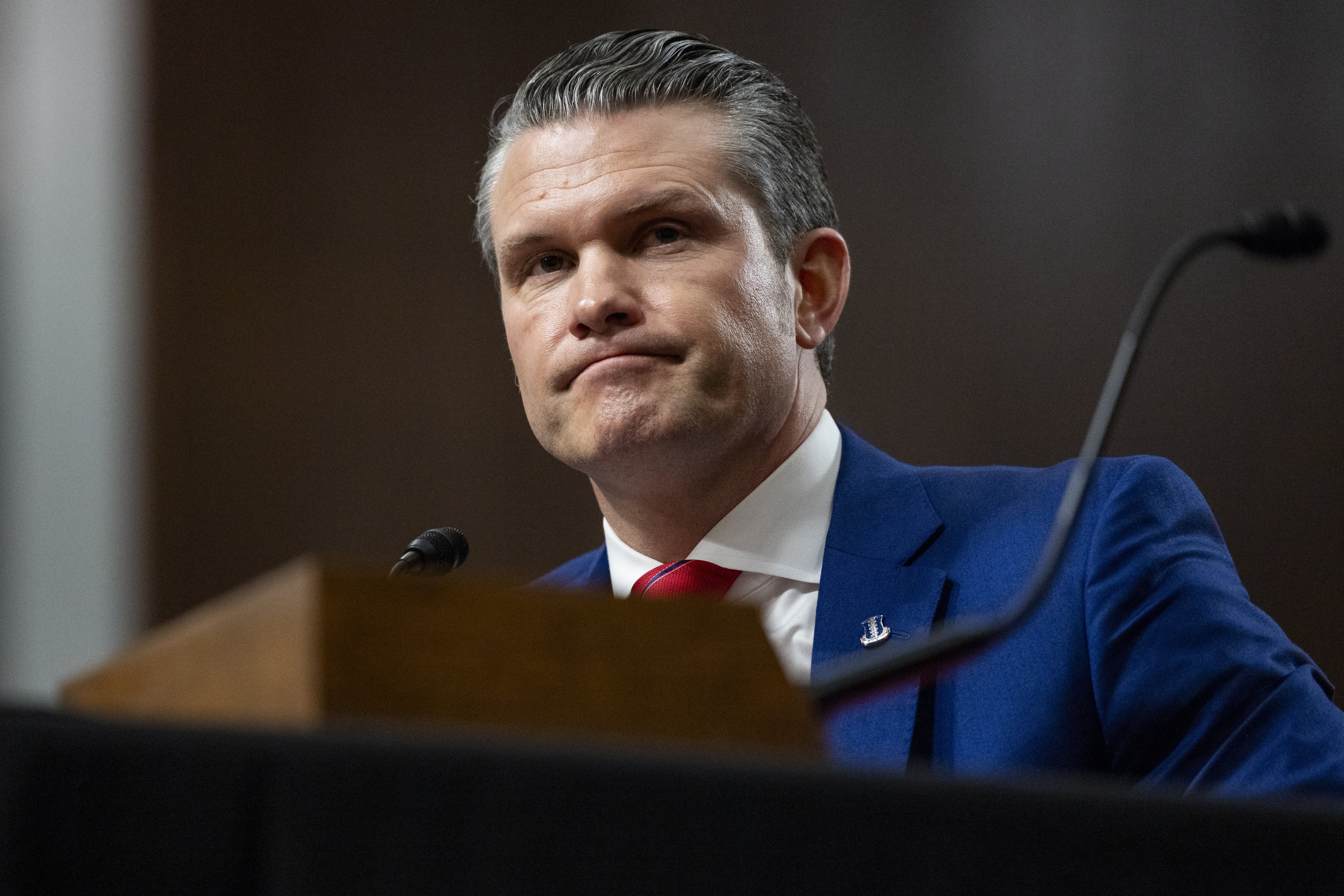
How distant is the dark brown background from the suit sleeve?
6.95 feet

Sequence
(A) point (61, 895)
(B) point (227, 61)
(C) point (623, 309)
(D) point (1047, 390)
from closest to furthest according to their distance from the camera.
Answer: (A) point (61, 895) → (C) point (623, 309) → (D) point (1047, 390) → (B) point (227, 61)

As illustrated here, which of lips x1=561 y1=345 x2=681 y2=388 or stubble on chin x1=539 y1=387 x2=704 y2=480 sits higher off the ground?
lips x1=561 y1=345 x2=681 y2=388

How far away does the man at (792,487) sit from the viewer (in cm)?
133

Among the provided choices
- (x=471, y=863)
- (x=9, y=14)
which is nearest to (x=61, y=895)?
(x=471, y=863)

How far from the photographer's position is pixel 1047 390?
3.70m

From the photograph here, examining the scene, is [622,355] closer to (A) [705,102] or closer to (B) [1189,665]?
(A) [705,102]

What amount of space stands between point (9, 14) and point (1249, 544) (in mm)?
3484

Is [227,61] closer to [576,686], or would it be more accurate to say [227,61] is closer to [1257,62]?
[1257,62]

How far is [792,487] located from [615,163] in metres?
0.47

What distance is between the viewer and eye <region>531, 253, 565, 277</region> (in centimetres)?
179

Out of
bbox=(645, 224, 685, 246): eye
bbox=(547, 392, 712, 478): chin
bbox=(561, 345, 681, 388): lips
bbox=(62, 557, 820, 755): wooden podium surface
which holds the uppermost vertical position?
bbox=(645, 224, 685, 246): eye

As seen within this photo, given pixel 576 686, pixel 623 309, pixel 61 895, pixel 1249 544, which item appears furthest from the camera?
pixel 1249 544

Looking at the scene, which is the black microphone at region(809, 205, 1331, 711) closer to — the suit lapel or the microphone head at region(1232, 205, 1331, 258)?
the microphone head at region(1232, 205, 1331, 258)

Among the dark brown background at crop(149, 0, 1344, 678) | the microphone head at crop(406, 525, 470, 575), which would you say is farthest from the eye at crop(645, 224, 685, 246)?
the dark brown background at crop(149, 0, 1344, 678)
